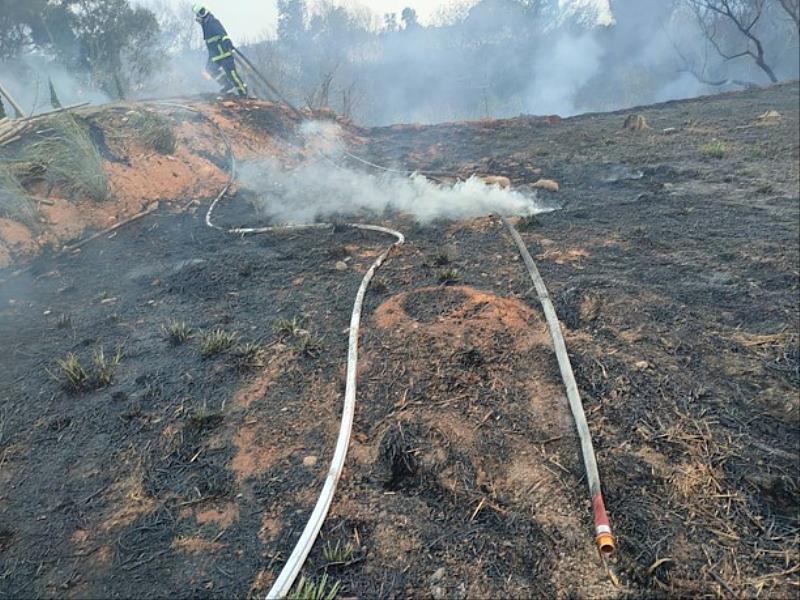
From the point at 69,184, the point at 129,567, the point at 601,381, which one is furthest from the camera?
the point at 69,184

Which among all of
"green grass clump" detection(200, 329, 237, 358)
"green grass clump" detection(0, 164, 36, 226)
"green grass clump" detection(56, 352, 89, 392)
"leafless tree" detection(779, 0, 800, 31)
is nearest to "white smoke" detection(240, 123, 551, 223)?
"green grass clump" detection(0, 164, 36, 226)

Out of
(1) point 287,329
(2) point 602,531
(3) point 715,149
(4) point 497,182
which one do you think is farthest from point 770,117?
(2) point 602,531

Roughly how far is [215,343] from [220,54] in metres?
10.4

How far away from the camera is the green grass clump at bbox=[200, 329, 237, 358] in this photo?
12.1 ft

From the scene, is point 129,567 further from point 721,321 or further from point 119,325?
point 721,321

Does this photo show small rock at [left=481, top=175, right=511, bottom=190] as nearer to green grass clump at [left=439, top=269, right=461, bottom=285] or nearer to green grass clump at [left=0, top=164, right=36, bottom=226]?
green grass clump at [left=439, top=269, right=461, bottom=285]

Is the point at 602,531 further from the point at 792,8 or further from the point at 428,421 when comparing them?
the point at 792,8

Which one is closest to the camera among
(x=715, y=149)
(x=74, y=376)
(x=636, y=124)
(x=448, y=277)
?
(x=74, y=376)

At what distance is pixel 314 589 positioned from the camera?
1.95 m

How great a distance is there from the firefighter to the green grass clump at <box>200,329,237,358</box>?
33.0 feet

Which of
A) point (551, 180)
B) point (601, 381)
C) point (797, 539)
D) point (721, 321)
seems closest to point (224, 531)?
point (601, 381)

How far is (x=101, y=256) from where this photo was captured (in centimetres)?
633

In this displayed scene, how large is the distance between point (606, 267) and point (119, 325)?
454 centimetres

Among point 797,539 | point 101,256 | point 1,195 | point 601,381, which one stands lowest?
point 797,539
